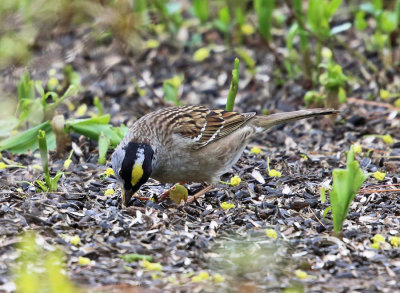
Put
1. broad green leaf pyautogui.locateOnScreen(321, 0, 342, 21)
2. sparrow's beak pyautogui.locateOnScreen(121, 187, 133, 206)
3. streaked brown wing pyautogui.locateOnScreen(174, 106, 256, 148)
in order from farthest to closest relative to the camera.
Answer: broad green leaf pyautogui.locateOnScreen(321, 0, 342, 21) → streaked brown wing pyautogui.locateOnScreen(174, 106, 256, 148) → sparrow's beak pyautogui.locateOnScreen(121, 187, 133, 206)

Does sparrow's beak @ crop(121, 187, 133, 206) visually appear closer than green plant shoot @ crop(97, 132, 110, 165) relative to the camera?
Yes

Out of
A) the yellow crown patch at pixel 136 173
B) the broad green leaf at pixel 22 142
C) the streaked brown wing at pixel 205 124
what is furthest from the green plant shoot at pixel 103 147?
the yellow crown patch at pixel 136 173

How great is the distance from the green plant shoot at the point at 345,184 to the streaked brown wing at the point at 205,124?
141 centimetres

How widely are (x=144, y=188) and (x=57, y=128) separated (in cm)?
101

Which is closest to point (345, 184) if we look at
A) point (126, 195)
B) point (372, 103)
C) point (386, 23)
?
point (126, 195)

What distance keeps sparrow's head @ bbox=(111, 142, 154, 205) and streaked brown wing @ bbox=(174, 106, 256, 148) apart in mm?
605

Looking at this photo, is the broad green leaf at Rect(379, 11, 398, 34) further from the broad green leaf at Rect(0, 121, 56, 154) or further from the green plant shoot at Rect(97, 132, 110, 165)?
the broad green leaf at Rect(0, 121, 56, 154)

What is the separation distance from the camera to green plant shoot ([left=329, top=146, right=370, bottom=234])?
4.42 metres

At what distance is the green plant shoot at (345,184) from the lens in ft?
14.5

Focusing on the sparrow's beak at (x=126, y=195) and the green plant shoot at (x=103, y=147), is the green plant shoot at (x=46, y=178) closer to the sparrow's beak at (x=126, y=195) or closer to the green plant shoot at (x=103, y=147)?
the sparrow's beak at (x=126, y=195)

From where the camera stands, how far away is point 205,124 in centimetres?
580

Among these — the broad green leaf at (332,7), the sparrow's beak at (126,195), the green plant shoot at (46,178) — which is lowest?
the sparrow's beak at (126,195)

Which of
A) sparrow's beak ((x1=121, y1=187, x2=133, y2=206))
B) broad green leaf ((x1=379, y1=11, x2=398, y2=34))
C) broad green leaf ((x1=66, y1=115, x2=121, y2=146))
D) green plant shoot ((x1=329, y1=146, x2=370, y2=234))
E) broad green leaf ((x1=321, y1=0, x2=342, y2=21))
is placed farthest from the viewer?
broad green leaf ((x1=379, y1=11, x2=398, y2=34))

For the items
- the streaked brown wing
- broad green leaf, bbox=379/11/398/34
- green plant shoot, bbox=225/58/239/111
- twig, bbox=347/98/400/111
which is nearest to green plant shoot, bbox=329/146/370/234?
the streaked brown wing
